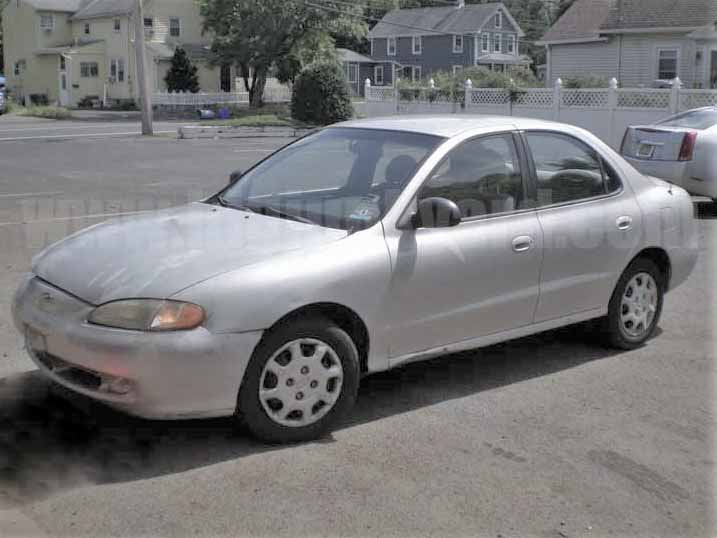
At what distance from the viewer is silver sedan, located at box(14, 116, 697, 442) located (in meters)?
4.27

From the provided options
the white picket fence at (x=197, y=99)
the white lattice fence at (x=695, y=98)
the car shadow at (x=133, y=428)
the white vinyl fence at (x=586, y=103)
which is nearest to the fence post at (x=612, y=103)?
Result: the white vinyl fence at (x=586, y=103)

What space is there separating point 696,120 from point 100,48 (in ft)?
167

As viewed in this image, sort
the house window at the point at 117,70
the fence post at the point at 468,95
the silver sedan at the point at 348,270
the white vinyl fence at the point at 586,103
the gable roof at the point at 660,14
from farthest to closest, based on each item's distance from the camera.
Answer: the house window at the point at 117,70 < the gable roof at the point at 660,14 < the fence post at the point at 468,95 < the white vinyl fence at the point at 586,103 < the silver sedan at the point at 348,270

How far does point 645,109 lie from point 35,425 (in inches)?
877

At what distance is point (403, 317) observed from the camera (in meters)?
4.95

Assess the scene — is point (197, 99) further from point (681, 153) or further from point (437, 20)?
point (681, 153)

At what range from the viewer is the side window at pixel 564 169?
580 centimetres

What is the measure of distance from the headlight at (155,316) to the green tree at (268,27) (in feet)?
154

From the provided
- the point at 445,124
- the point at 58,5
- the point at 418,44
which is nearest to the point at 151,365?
the point at 445,124

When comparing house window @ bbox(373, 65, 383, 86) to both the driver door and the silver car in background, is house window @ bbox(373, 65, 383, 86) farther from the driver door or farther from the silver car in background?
the driver door

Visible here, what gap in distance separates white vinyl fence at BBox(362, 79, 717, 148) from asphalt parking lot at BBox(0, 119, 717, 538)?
60.9ft

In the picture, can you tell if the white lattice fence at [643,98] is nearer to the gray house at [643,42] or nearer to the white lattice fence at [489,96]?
the white lattice fence at [489,96]

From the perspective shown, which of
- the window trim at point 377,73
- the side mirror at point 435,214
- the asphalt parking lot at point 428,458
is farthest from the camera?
the window trim at point 377,73

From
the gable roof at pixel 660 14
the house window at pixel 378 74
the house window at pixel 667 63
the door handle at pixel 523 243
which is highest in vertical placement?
the gable roof at pixel 660 14
